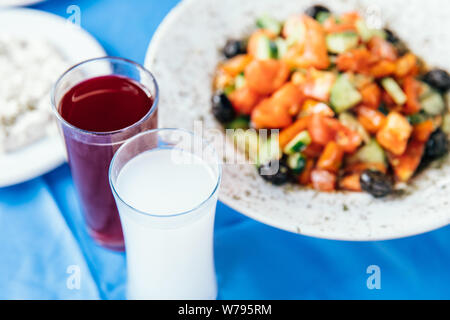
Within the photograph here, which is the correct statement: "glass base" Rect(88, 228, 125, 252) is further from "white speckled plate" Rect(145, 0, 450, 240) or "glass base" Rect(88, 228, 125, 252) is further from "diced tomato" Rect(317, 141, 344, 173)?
"diced tomato" Rect(317, 141, 344, 173)

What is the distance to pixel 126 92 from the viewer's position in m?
0.96

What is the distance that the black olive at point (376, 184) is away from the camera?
1043mm

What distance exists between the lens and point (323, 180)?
112cm

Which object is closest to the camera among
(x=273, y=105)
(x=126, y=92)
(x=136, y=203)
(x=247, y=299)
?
(x=136, y=203)

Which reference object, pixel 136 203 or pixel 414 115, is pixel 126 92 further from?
pixel 414 115

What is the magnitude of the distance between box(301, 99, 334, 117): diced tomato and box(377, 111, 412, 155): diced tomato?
0.12 metres

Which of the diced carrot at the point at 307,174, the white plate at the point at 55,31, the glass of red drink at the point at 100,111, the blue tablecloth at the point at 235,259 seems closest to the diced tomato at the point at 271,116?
the diced carrot at the point at 307,174

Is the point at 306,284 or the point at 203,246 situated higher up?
the point at 203,246

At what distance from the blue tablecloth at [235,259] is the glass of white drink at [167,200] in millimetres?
174

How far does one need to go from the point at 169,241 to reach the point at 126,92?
0.29m

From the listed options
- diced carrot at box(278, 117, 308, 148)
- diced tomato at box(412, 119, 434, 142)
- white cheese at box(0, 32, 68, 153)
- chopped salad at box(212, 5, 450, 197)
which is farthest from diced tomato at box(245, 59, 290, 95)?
white cheese at box(0, 32, 68, 153)

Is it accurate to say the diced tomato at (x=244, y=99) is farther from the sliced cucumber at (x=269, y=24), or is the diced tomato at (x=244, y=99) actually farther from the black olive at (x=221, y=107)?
the sliced cucumber at (x=269, y=24)

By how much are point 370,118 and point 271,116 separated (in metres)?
0.23

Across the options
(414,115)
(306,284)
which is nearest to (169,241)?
(306,284)
